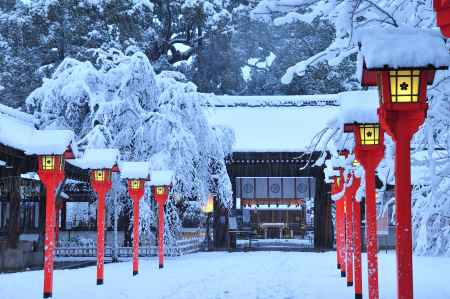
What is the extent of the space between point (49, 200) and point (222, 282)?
4153 millimetres

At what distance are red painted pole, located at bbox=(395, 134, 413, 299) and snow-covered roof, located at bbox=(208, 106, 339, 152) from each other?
65.0 ft

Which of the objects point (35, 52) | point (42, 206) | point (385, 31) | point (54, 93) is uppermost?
point (35, 52)

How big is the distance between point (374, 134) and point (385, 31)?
2884 mm

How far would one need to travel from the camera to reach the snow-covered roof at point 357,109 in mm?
7836

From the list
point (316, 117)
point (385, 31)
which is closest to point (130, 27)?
point (316, 117)

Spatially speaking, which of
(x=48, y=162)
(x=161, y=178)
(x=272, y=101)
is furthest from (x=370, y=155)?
(x=272, y=101)

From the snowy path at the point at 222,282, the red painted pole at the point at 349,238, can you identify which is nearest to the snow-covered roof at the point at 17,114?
the snowy path at the point at 222,282

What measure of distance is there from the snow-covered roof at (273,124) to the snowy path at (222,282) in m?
9.28

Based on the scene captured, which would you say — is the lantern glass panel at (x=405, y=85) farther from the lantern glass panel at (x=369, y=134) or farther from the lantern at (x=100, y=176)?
the lantern at (x=100, y=176)

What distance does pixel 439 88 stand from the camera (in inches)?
267

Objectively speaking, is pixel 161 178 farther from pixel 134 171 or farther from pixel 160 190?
pixel 134 171

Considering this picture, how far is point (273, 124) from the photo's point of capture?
2923 centimetres

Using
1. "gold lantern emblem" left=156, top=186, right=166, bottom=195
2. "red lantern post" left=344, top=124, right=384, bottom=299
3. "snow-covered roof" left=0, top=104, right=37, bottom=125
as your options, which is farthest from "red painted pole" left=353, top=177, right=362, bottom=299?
"snow-covered roof" left=0, top=104, right=37, bottom=125

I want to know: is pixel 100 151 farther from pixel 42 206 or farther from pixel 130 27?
pixel 130 27
